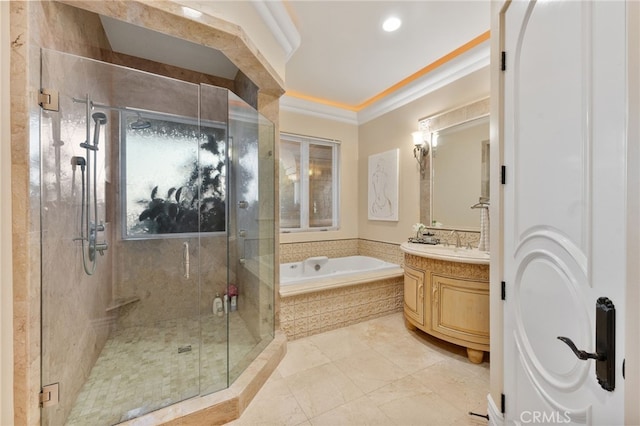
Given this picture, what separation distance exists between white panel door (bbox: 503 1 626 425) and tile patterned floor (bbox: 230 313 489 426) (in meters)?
0.52

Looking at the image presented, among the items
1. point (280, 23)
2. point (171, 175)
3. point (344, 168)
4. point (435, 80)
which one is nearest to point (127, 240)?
point (171, 175)

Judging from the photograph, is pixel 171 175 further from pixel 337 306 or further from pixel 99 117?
pixel 337 306

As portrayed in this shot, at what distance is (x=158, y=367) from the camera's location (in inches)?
75.2

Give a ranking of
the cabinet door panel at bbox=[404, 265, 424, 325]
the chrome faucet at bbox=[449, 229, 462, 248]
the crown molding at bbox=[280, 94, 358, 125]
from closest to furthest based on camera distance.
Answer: the cabinet door panel at bbox=[404, 265, 424, 325] → the chrome faucet at bbox=[449, 229, 462, 248] → the crown molding at bbox=[280, 94, 358, 125]

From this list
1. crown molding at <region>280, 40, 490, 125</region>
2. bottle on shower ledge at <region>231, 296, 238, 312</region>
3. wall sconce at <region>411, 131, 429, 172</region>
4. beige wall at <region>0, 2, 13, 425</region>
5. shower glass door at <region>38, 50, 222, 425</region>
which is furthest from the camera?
wall sconce at <region>411, 131, 429, 172</region>

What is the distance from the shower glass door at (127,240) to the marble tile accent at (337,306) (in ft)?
2.20

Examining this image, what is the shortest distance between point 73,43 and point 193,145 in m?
0.94

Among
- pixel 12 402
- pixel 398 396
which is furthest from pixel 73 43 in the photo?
pixel 398 396

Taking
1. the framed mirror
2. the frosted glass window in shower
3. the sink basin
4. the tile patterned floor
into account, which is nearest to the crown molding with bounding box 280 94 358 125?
the framed mirror

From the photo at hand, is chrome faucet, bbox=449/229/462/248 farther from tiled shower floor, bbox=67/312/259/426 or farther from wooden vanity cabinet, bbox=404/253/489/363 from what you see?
tiled shower floor, bbox=67/312/259/426

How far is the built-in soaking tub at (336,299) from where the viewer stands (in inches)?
98.4

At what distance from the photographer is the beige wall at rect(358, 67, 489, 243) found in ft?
8.89

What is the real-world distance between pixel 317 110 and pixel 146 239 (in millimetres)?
2690

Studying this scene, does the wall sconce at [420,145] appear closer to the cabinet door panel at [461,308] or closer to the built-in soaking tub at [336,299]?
the built-in soaking tub at [336,299]
